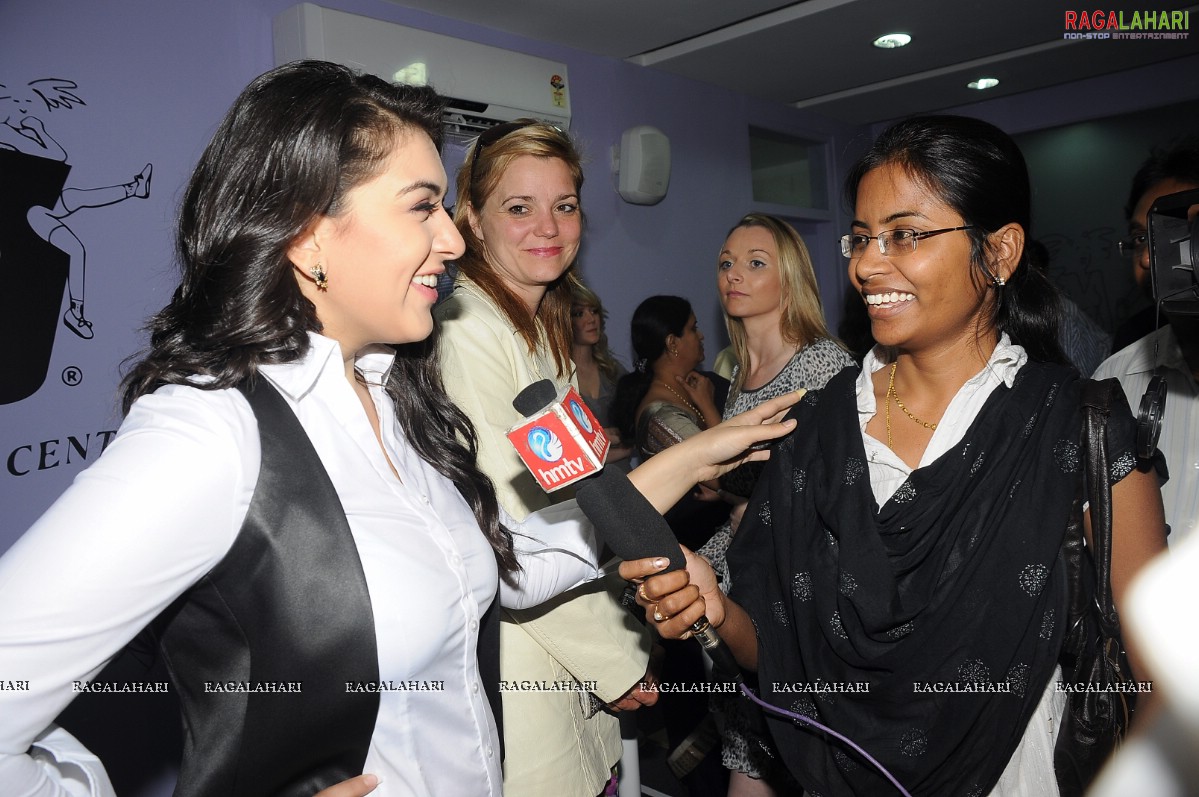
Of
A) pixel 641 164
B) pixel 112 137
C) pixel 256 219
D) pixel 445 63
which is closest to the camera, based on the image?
pixel 256 219

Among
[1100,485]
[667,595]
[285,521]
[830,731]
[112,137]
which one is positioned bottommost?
[830,731]

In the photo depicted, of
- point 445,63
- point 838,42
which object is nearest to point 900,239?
point 445,63

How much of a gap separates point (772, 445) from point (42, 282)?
7.22 ft

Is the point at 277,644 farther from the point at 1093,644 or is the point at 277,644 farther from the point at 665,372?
the point at 665,372

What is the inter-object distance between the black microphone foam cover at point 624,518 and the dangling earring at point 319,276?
467mm

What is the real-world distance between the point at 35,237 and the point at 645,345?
2374mm

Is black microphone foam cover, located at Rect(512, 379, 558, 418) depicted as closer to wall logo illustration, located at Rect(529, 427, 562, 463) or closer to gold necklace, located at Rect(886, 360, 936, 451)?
wall logo illustration, located at Rect(529, 427, 562, 463)

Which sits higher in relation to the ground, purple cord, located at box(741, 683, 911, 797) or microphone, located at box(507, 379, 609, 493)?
microphone, located at box(507, 379, 609, 493)

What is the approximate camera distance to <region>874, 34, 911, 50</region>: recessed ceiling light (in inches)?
177

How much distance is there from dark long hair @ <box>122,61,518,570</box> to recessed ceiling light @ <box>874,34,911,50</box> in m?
4.10

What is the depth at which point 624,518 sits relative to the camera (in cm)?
126

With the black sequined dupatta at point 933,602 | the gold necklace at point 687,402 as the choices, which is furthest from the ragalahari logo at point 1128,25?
the black sequined dupatta at point 933,602

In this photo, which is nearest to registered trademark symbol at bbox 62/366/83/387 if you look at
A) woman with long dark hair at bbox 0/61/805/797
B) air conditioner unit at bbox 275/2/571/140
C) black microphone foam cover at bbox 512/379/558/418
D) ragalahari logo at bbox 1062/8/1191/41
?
air conditioner unit at bbox 275/2/571/140

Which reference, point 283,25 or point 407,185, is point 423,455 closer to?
point 407,185
